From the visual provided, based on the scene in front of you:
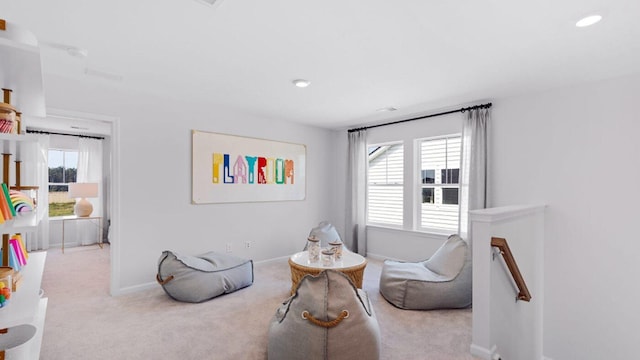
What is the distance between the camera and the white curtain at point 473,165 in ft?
12.1

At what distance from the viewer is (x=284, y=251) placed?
485 centimetres

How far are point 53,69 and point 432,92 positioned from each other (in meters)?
3.69

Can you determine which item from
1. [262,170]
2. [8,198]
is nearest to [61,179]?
[262,170]

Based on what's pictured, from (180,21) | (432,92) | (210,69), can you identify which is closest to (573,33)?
(432,92)

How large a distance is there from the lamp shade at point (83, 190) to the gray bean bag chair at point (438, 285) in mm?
5620

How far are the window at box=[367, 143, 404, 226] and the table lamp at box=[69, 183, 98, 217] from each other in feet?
16.8

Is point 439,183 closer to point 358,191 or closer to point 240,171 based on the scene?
point 358,191

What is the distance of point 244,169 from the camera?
436cm

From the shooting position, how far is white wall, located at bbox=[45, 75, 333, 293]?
3296mm

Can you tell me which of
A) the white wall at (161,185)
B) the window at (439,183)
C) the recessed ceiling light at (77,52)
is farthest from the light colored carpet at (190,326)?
the recessed ceiling light at (77,52)

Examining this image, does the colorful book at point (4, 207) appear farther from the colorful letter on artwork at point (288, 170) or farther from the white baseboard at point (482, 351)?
the colorful letter on artwork at point (288, 170)

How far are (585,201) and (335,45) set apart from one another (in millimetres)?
2936

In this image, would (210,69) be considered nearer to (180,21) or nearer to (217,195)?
(180,21)

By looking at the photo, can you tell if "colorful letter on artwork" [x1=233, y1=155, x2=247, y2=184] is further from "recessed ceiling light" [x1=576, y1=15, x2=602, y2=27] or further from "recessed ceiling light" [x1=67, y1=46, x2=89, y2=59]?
"recessed ceiling light" [x1=576, y1=15, x2=602, y2=27]
